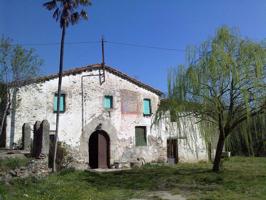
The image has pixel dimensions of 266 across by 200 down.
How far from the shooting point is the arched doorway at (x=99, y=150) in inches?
900

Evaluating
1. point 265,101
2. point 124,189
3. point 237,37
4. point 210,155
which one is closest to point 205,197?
point 124,189

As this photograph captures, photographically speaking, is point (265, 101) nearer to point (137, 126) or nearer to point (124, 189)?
point (124, 189)

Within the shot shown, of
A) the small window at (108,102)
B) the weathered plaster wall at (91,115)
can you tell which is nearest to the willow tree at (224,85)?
the weathered plaster wall at (91,115)

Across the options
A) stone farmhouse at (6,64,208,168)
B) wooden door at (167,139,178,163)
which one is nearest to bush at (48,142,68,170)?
stone farmhouse at (6,64,208,168)

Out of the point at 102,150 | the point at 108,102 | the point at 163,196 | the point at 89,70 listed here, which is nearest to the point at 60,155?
the point at 102,150

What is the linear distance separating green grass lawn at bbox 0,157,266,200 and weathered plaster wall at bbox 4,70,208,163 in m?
3.86

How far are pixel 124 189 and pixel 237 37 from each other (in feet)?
28.2

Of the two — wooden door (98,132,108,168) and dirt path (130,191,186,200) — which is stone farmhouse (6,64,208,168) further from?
dirt path (130,191,186,200)

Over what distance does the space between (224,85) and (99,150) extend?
9.75 meters

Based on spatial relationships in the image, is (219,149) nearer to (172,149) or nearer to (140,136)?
(140,136)

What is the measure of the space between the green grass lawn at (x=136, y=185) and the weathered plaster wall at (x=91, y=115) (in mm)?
3862

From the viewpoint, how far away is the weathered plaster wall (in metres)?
20.6

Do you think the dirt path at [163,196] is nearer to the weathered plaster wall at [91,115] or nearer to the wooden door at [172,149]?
the weathered plaster wall at [91,115]

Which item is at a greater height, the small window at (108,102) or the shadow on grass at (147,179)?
the small window at (108,102)
